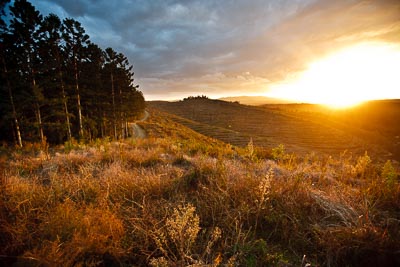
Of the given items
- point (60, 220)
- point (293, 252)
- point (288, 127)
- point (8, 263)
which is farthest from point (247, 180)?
point (288, 127)

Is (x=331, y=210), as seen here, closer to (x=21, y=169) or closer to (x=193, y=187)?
(x=193, y=187)

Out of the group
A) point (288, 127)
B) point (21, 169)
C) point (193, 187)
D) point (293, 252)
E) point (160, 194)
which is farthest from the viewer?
point (288, 127)

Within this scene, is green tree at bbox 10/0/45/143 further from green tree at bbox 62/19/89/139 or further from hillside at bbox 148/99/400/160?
hillside at bbox 148/99/400/160

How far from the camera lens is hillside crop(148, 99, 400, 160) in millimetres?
29812

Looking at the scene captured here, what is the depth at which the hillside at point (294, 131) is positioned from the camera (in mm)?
29812

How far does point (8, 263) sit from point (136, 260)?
3.91 ft

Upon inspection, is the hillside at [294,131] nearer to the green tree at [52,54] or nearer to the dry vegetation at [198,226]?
the green tree at [52,54]

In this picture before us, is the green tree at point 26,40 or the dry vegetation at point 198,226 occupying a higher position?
the green tree at point 26,40

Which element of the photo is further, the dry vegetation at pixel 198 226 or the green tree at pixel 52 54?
the green tree at pixel 52 54

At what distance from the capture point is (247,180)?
3.13 meters

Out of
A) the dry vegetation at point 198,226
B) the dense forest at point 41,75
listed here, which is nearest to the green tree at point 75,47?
the dense forest at point 41,75

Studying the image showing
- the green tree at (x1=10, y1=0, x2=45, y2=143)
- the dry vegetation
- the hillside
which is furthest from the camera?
the hillside

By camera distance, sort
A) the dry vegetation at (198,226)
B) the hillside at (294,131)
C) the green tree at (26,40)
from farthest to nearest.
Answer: the hillside at (294,131) < the green tree at (26,40) < the dry vegetation at (198,226)


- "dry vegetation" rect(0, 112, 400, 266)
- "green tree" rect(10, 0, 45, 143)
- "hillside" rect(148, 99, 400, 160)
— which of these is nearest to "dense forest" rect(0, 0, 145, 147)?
"green tree" rect(10, 0, 45, 143)
